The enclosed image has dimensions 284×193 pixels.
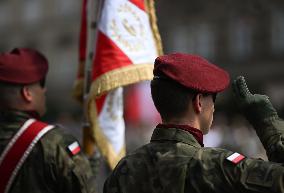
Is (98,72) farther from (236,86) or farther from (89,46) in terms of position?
(236,86)

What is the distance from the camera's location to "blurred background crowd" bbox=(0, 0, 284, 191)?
14.9 meters

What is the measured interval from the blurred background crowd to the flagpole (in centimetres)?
124

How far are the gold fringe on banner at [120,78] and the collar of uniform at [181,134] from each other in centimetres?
154

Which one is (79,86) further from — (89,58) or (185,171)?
(185,171)

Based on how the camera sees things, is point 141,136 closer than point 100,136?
No

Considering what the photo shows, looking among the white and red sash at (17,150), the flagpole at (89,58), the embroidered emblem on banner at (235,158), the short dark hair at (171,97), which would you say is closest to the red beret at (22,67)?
the white and red sash at (17,150)

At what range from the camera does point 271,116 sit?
2420mm

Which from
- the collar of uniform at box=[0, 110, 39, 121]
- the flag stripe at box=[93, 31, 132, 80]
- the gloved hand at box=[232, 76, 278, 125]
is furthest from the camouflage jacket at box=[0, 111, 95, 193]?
the gloved hand at box=[232, 76, 278, 125]

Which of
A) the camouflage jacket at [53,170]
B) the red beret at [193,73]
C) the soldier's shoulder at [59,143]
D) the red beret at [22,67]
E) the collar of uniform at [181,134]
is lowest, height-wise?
the camouflage jacket at [53,170]

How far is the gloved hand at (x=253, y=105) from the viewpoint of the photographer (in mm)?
2424

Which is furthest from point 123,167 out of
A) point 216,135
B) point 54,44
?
point 54,44

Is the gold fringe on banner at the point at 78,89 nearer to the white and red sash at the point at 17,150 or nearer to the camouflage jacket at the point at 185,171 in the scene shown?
the white and red sash at the point at 17,150

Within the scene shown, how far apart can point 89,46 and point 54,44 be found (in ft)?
119

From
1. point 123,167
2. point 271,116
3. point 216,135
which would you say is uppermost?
point 271,116
